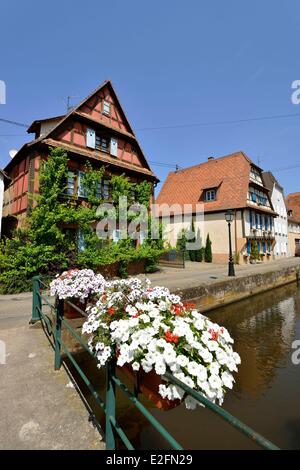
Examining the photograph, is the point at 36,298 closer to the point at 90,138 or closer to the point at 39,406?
the point at 39,406

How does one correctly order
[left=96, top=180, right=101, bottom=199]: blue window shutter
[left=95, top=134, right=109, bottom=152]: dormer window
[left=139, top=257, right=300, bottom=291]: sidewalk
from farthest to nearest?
1. [left=95, top=134, right=109, bottom=152]: dormer window
2. [left=96, top=180, right=101, bottom=199]: blue window shutter
3. [left=139, top=257, right=300, bottom=291]: sidewalk

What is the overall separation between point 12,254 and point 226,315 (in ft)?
30.2

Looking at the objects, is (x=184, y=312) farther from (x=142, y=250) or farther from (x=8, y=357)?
(x=142, y=250)

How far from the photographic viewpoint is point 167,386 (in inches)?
70.9

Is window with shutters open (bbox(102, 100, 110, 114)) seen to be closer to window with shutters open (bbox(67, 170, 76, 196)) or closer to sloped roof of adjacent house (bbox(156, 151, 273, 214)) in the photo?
window with shutters open (bbox(67, 170, 76, 196))

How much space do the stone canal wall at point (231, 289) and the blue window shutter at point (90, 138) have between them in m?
10.2

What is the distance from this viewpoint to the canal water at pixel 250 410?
3732 millimetres

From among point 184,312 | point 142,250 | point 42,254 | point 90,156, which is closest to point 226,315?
point 142,250

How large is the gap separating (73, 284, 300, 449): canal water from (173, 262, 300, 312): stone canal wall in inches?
73.1

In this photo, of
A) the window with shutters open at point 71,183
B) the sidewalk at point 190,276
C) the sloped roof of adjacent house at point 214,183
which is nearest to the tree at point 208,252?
the sloped roof of adjacent house at point 214,183

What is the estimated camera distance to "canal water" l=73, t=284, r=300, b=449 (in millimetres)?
3732

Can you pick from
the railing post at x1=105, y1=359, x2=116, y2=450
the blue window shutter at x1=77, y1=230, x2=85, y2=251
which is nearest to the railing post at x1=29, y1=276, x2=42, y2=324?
the railing post at x1=105, y1=359, x2=116, y2=450

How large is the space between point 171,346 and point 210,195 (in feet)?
86.6

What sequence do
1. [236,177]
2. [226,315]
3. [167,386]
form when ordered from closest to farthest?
[167,386] → [226,315] → [236,177]
